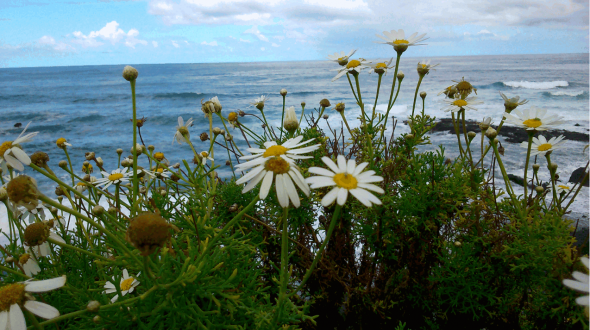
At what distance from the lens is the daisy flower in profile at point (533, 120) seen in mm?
1042

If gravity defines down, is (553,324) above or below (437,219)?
below

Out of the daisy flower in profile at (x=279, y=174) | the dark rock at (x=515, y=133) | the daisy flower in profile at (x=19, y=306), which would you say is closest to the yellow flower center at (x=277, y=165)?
the daisy flower in profile at (x=279, y=174)

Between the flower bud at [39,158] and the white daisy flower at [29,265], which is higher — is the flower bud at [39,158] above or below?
above

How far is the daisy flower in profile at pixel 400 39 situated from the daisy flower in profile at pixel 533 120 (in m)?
0.42

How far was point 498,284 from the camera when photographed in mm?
1184

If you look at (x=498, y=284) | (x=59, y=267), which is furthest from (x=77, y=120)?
(x=498, y=284)

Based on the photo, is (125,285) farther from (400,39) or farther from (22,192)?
(400,39)

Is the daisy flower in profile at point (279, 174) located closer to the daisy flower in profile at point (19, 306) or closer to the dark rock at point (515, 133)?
the daisy flower in profile at point (19, 306)

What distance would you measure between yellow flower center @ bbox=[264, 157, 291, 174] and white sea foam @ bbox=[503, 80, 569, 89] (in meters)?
19.6

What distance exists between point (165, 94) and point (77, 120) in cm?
570

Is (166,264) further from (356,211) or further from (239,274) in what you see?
(356,211)

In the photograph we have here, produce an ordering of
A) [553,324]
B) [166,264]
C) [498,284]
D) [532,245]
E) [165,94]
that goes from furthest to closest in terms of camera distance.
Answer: [165,94] < [498,284] < [553,324] < [532,245] < [166,264]

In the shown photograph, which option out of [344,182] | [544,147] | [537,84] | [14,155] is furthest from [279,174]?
[537,84]

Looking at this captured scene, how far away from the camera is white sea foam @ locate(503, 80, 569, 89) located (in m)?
16.5
